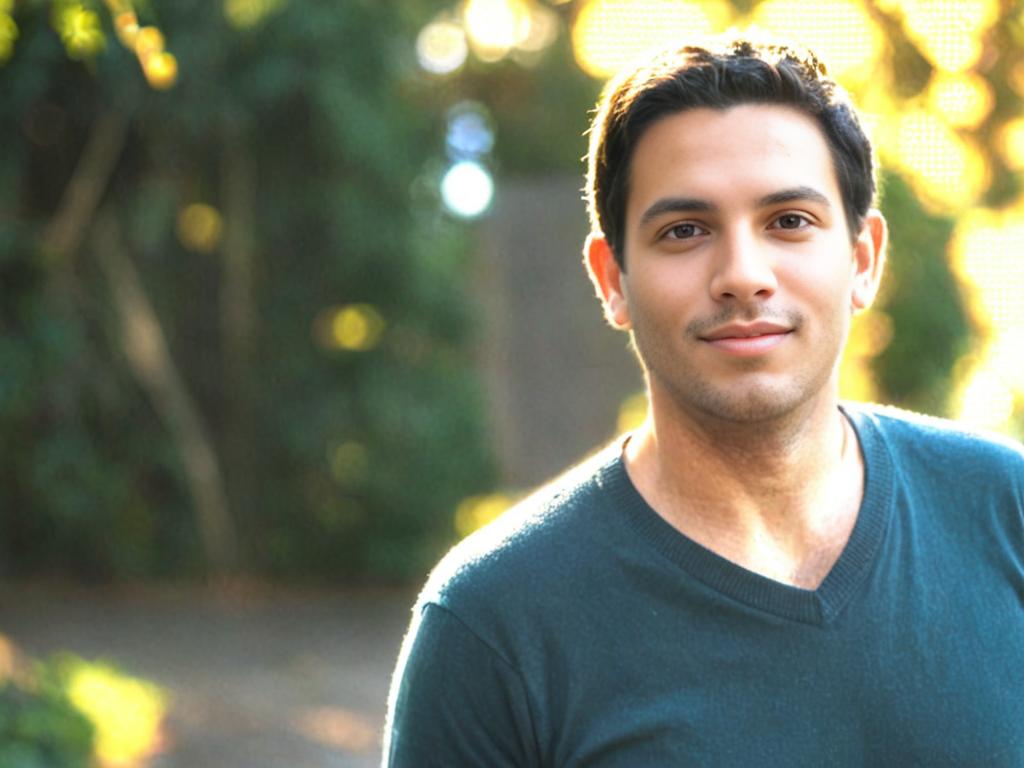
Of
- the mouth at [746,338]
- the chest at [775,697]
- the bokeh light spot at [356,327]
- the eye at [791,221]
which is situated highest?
the bokeh light spot at [356,327]

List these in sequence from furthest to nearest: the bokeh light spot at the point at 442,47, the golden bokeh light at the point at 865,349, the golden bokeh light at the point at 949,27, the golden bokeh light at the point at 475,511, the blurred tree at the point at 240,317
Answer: the bokeh light spot at the point at 442,47 < the golden bokeh light at the point at 475,511 < the golden bokeh light at the point at 865,349 < the blurred tree at the point at 240,317 < the golden bokeh light at the point at 949,27

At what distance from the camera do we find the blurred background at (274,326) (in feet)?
26.6

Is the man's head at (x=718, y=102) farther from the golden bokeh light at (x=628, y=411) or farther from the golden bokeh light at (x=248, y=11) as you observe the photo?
the golden bokeh light at (x=628, y=411)

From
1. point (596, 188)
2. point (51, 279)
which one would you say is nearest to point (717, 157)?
point (596, 188)

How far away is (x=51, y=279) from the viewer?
8.53 m

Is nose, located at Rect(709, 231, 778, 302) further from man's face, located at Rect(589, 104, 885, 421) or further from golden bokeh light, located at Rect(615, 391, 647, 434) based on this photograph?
golden bokeh light, located at Rect(615, 391, 647, 434)

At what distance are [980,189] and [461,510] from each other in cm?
343

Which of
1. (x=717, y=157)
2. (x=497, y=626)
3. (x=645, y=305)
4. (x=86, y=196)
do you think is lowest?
(x=497, y=626)

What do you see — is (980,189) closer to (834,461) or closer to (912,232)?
(912,232)

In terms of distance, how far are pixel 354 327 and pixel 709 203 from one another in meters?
7.09

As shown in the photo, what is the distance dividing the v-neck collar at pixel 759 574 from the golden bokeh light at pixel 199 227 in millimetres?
7208

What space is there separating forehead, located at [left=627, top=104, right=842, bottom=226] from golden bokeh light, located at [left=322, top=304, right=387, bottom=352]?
6.93 metres

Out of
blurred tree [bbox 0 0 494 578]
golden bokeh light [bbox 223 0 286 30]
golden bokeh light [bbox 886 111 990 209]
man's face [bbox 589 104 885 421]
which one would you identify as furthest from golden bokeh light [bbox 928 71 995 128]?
man's face [bbox 589 104 885 421]

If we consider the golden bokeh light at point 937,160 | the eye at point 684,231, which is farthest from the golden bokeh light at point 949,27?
the eye at point 684,231
